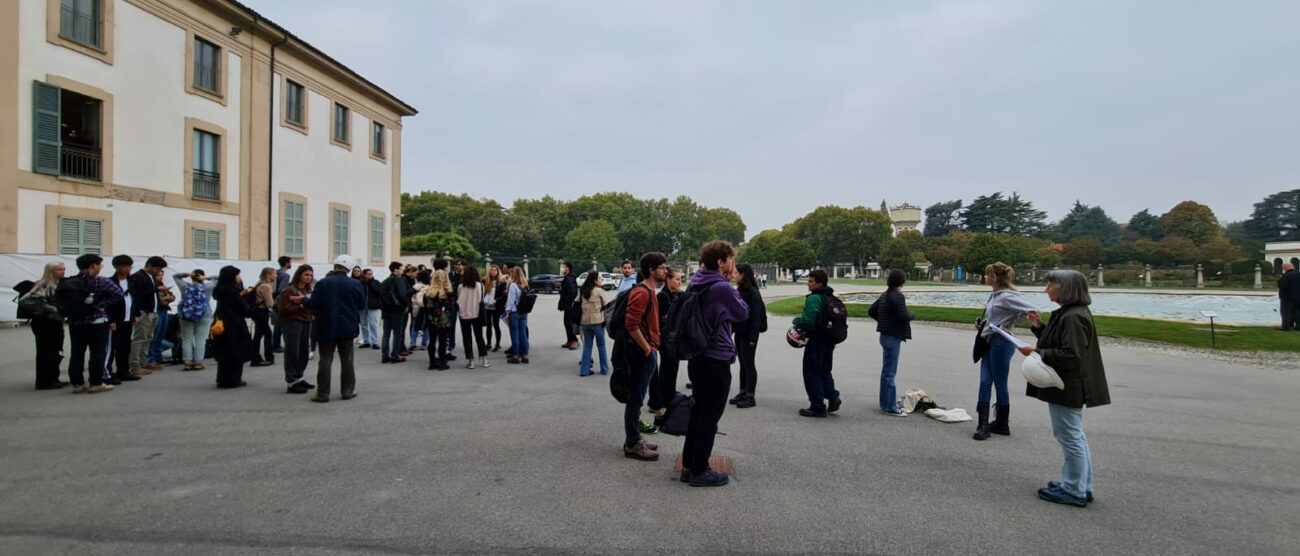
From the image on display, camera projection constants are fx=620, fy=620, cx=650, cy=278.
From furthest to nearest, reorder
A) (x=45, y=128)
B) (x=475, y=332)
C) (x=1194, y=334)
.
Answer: (x=45, y=128) → (x=1194, y=334) → (x=475, y=332)

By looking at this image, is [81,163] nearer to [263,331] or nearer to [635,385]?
[263,331]

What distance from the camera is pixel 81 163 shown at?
18203mm

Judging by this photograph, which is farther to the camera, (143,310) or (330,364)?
(143,310)

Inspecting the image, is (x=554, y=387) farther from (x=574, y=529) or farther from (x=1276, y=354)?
(x=1276, y=354)

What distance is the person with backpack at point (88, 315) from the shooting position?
7.30 metres

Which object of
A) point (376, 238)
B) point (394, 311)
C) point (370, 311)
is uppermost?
point (376, 238)

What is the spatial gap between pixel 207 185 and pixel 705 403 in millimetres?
24153

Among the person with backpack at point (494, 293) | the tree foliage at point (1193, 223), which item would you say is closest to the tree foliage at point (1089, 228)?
the tree foliage at point (1193, 223)

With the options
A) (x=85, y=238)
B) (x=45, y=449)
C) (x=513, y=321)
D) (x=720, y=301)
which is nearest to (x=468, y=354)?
(x=513, y=321)

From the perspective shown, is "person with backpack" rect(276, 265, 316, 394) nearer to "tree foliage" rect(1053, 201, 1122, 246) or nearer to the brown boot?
the brown boot

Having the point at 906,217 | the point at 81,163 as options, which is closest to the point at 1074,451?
the point at 81,163

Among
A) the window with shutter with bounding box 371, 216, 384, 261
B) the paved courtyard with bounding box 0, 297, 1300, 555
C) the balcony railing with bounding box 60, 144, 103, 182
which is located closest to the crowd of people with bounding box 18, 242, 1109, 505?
the paved courtyard with bounding box 0, 297, 1300, 555

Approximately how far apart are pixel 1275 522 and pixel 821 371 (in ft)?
12.2

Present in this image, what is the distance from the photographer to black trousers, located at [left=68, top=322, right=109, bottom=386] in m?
7.45
